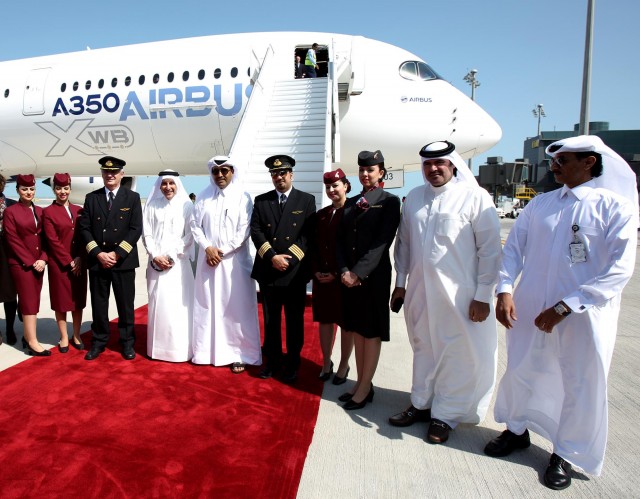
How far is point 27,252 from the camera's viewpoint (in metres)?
4.36

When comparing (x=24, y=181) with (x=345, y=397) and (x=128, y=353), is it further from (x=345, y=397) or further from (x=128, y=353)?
(x=345, y=397)

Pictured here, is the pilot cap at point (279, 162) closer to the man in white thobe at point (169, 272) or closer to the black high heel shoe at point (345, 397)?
the man in white thobe at point (169, 272)

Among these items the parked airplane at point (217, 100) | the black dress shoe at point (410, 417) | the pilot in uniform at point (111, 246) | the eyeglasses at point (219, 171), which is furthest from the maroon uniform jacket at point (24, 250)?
the parked airplane at point (217, 100)

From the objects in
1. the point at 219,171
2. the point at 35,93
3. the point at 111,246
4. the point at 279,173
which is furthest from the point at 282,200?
the point at 35,93

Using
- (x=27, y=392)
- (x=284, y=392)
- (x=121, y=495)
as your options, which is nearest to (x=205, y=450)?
(x=121, y=495)

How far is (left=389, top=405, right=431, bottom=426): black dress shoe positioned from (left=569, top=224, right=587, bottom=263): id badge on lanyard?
1.49 m

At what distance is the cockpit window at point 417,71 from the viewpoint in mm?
10461

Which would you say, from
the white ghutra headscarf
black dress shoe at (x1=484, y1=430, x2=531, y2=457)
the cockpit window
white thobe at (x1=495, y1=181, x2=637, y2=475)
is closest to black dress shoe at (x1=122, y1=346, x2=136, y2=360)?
black dress shoe at (x1=484, y1=430, x2=531, y2=457)

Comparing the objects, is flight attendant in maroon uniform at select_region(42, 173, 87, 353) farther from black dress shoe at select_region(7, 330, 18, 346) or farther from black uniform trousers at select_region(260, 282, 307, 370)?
black uniform trousers at select_region(260, 282, 307, 370)

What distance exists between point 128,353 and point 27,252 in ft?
4.60

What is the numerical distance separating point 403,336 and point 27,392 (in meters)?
3.65

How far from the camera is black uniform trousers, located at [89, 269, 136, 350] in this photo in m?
4.30

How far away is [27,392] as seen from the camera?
355 centimetres

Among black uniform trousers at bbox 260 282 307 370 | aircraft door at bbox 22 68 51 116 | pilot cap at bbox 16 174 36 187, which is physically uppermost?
aircraft door at bbox 22 68 51 116
